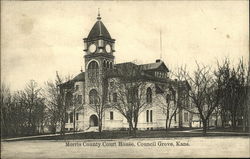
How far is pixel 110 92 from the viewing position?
27.8 meters

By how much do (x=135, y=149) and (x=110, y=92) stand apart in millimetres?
11925

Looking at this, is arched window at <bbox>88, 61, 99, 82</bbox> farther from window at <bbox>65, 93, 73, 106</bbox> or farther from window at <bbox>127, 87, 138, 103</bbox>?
window at <bbox>127, 87, 138, 103</bbox>

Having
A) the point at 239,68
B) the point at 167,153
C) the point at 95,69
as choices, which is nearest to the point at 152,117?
the point at 95,69

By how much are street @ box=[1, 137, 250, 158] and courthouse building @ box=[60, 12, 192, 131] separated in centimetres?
785

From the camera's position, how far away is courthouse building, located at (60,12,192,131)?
85.7 feet

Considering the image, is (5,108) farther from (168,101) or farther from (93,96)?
(168,101)

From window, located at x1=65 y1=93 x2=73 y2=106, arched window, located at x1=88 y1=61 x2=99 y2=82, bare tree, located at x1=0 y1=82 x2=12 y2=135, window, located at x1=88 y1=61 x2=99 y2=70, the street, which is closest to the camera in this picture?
the street

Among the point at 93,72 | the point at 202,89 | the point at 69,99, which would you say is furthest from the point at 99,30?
the point at 93,72

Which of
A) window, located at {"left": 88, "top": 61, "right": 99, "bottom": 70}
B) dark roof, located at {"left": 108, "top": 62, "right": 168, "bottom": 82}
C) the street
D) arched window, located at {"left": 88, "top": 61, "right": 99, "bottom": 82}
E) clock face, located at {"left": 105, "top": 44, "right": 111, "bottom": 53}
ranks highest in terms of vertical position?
clock face, located at {"left": 105, "top": 44, "right": 111, "bottom": 53}

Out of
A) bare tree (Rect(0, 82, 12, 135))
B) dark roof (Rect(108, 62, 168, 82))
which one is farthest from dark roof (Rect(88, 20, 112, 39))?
bare tree (Rect(0, 82, 12, 135))

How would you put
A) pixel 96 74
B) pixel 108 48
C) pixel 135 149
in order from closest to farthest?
pixel 135 149
pixel 108 48
pixel 96 74

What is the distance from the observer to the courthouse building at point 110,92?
26.1 meters

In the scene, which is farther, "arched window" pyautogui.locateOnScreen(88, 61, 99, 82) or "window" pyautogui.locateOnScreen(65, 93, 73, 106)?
"arched window" pyautogui.locateOnScreen(88, 61, 99, 82)

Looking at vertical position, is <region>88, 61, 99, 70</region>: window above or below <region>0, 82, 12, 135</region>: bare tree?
above
